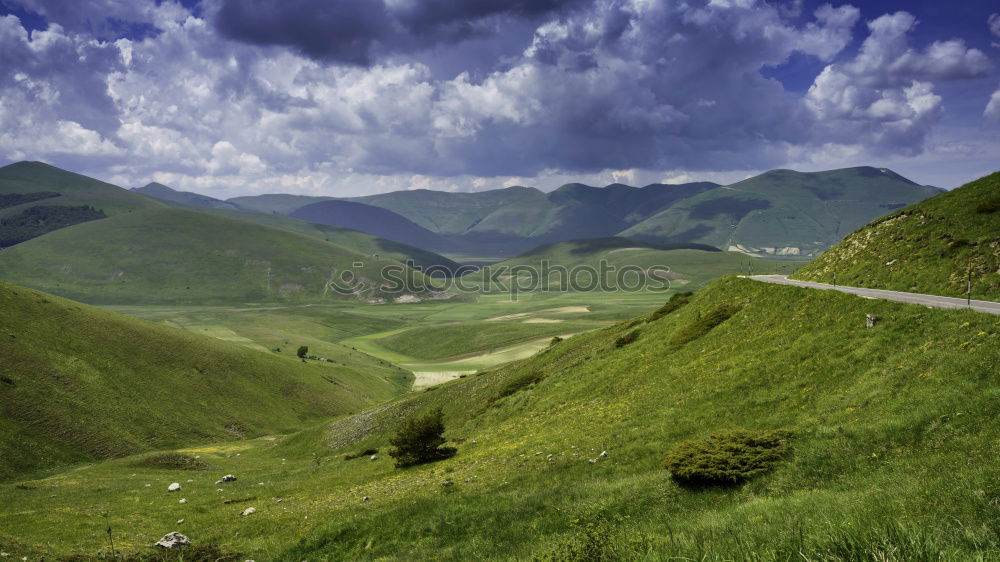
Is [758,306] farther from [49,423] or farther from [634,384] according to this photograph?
[49,423]

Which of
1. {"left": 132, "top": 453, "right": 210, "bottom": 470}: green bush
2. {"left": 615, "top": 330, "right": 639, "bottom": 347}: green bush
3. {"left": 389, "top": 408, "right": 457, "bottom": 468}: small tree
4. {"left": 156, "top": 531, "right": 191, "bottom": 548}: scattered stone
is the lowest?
{"left": 132, "top": 453, "right": 210, "bottom": 470}: green bush

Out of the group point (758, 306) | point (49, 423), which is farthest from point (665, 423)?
point (49, 423)

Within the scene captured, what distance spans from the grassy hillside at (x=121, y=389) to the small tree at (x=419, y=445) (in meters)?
45.5

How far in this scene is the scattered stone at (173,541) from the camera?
20297 millimetres

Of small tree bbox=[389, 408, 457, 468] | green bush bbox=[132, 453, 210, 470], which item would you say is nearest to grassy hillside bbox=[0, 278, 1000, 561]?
small tree bbox=[389, 408, 457, 468]

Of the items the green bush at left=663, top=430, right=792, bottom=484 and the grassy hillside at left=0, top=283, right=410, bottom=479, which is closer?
the green bush at left=663, top=430, right=792, bottom=484

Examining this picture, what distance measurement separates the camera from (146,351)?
85.5 metres

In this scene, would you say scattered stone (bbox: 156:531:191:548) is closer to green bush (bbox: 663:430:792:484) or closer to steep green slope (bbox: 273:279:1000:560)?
steep green slope (bbox: 273:279:1000:560)

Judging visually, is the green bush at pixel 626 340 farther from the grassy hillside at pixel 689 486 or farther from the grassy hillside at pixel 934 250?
the grassy hillside at pixel 934 250

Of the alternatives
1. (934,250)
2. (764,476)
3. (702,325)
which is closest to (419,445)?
(702,325)

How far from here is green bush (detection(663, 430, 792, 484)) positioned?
17.5 meters

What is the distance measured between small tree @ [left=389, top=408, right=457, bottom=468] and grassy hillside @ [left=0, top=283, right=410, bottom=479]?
45540mm

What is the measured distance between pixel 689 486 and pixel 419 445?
2177cm

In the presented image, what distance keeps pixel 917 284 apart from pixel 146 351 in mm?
103124
